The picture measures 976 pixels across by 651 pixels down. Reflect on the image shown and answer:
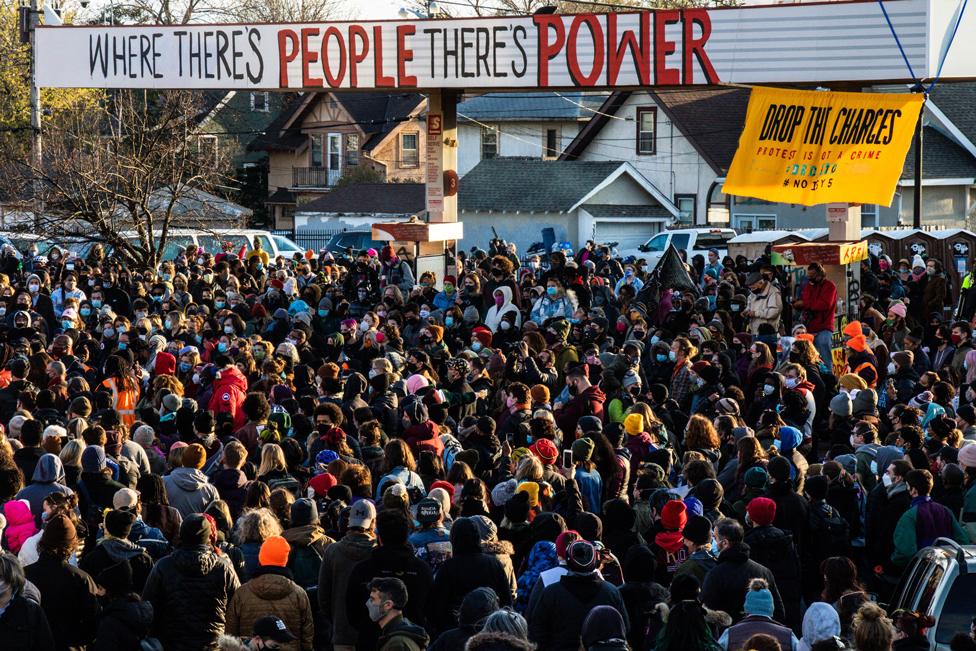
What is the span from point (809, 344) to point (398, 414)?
4.41 m

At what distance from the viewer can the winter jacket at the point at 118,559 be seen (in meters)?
8.06

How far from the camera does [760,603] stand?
291 inches

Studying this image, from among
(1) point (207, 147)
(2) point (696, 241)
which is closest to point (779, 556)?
(2) point (696, 241)

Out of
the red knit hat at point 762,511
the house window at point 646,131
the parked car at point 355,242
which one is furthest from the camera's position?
the house window at point 646,131

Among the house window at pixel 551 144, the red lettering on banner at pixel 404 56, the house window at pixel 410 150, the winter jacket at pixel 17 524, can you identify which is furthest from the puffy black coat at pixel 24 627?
the house window at pixel 410 150

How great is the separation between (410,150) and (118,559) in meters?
50.2

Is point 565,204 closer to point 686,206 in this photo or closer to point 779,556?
point 686,206

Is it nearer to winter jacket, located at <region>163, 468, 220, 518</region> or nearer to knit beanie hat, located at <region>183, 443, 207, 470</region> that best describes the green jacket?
winter jacket, located at <region>163, 468, 220, 518</region>

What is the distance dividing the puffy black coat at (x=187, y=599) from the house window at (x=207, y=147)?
81.7 ft

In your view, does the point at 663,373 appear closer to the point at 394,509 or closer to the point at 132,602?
the point at 394,509

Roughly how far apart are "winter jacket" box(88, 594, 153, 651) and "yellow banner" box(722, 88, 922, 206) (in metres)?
11.8

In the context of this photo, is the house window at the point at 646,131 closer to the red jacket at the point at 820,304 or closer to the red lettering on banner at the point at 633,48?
the red lettering on banner at the point at 633,48

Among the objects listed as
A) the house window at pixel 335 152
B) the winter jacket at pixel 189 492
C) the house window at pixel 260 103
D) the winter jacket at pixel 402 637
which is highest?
the house window at pixel 260 103

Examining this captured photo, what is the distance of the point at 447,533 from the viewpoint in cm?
879
